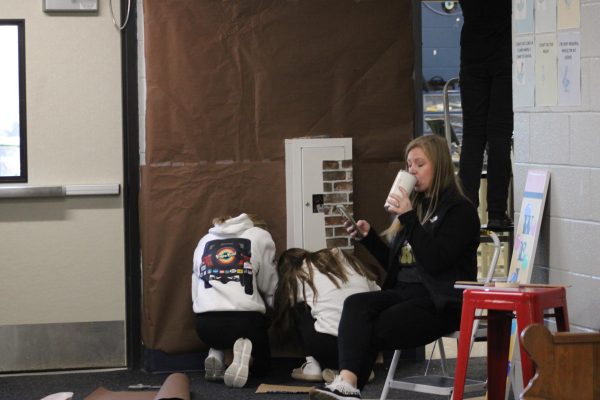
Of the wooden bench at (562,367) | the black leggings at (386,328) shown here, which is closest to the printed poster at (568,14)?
the black leggings at (386,328)

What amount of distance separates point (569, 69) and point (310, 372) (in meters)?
2.20

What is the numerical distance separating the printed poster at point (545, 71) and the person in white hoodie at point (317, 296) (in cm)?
154

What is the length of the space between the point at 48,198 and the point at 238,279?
1.16 m

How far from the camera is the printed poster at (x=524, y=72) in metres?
4.27

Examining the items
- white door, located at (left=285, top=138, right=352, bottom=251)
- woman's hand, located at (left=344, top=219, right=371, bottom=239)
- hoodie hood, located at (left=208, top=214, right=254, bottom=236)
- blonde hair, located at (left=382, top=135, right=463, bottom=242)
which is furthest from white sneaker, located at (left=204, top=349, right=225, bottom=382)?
blonde hair, located at (left=382, top=135, right=463, bottom=242)

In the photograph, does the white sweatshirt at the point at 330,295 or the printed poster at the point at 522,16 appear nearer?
the printed poster at the point at 522,16

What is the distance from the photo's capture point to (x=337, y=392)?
409cm

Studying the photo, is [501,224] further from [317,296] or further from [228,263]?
[228,263]

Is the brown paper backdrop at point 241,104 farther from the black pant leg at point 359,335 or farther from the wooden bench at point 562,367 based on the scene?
the wooden bench at point 562,367

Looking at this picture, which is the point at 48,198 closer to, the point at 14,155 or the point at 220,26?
the point at 14,155

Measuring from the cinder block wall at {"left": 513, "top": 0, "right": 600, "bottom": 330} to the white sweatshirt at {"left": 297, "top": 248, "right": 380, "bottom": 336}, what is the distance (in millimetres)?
1188

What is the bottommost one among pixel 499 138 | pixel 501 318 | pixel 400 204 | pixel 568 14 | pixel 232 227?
pixel 501 318

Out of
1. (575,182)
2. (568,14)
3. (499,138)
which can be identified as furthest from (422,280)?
(568,14)

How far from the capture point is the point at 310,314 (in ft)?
17.6
